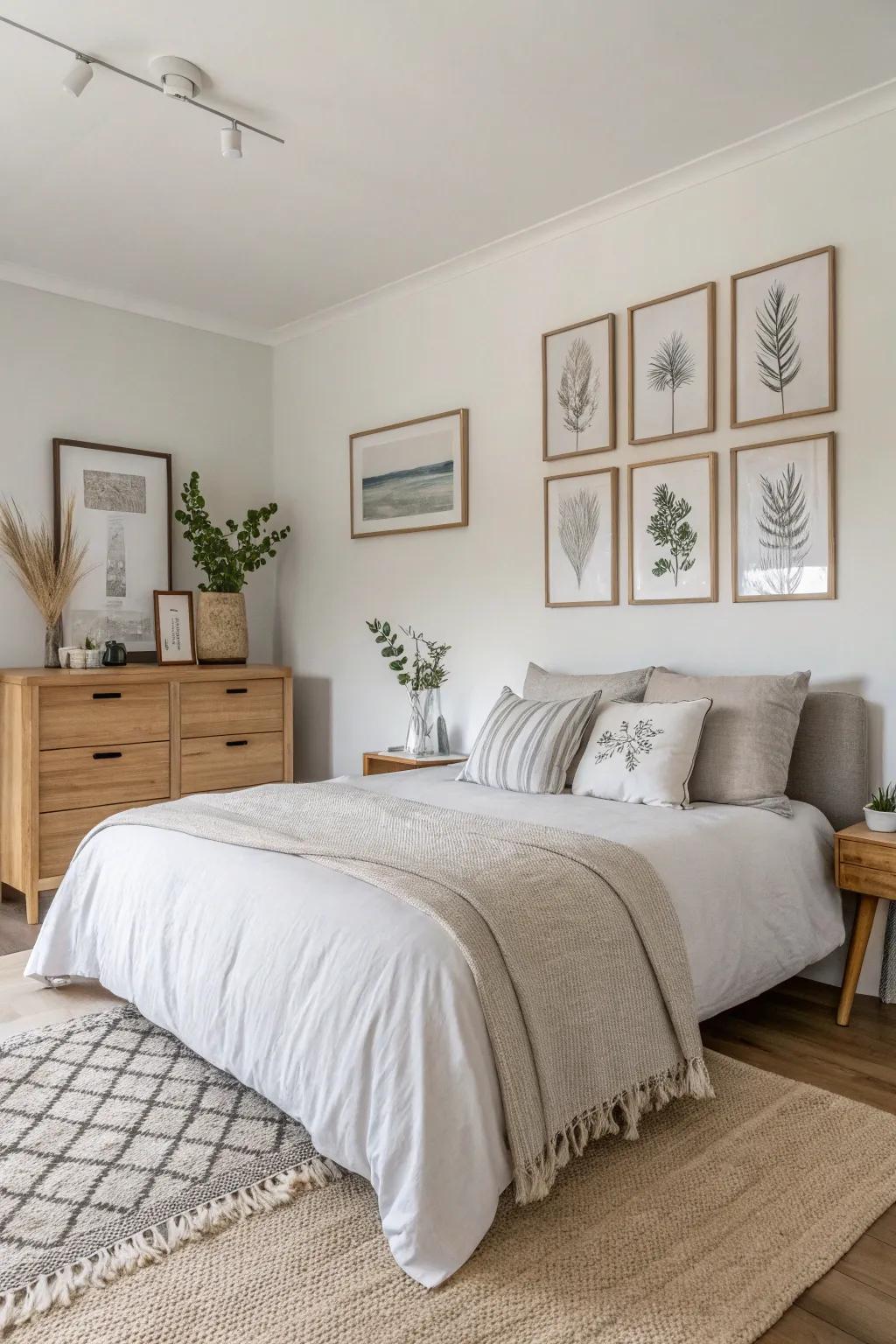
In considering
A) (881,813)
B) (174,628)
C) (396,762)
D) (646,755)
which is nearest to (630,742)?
(646,755)

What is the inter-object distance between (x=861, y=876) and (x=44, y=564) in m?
3.44

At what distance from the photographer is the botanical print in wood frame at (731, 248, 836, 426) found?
2.97 m

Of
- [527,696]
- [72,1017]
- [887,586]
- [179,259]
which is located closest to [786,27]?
[887,586]

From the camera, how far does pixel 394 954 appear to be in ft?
5.71

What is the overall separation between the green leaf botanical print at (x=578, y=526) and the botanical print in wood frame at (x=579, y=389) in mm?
172

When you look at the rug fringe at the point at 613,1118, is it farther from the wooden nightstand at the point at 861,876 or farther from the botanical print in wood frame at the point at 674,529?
the botanical print in wood frame at the point at 674,529

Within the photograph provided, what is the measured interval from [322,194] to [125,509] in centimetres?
180

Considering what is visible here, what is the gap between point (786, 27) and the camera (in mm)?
2475

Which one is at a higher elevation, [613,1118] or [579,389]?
[579,389]

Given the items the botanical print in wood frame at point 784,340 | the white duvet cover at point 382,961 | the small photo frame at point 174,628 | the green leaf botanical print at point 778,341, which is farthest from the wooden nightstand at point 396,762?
the green leaf botanical print at point 778,341

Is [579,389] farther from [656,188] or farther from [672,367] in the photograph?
[656,188]

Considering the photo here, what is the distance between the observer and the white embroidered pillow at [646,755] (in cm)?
274

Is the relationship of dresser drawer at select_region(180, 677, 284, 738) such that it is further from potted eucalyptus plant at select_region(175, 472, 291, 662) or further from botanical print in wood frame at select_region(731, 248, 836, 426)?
Result: botanical print in wood frame at select_region(731, 248, 836, 426)

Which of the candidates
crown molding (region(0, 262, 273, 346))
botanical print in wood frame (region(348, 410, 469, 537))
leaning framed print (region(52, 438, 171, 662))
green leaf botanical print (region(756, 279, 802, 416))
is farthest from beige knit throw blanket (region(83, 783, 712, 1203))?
crown molding (region(0, 262, 273, 346))
